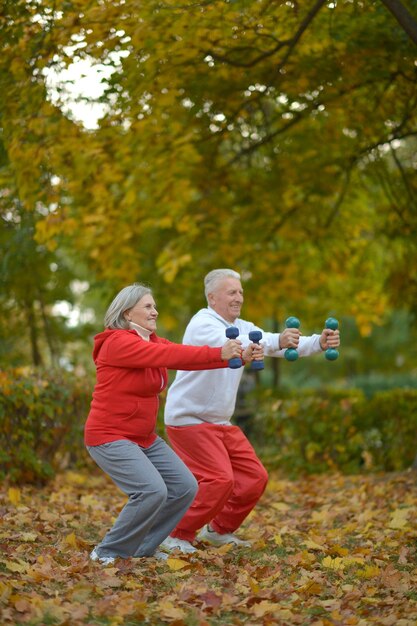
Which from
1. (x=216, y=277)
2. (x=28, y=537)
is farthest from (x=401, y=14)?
(x=28, y=537)

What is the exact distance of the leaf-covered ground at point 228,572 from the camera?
4.69 metres

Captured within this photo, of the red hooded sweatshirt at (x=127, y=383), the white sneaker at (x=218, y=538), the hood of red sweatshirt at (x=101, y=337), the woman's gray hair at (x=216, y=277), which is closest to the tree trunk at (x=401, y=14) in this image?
the woman's gray hair at (x=216, y=277)

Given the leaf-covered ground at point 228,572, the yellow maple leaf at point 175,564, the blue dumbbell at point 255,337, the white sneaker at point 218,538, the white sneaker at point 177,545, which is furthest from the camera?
the white sneaker at point 218,538

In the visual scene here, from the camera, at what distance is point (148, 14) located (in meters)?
8.09

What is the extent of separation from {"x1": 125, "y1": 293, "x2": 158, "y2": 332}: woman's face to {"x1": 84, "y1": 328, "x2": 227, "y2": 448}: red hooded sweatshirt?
83 mm

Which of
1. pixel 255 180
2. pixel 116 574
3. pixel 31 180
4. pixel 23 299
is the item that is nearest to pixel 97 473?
pixel 23 299

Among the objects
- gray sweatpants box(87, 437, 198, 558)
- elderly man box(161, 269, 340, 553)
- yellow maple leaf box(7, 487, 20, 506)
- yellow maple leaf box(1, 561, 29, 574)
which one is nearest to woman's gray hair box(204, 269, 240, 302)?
elderly man box(161, 269, 340, 553)

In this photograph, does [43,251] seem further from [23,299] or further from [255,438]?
[255,438]

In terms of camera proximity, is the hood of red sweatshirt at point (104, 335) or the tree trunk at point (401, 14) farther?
the tree trunk at point (401, 14)

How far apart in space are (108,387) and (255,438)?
822cm

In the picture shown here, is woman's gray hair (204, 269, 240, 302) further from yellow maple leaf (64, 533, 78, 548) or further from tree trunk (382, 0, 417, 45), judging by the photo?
tree trunk (382, 0, 417, 45)

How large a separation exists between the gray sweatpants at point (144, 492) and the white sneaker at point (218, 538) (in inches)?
35.4

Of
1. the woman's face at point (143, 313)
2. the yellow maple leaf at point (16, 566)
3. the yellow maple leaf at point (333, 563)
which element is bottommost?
the yellow maple leaf at point (333, 563)

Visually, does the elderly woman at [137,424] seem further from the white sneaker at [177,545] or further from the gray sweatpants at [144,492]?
the white sneaker at [177,545]
